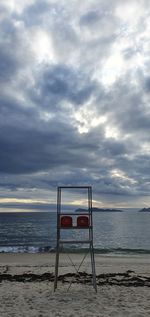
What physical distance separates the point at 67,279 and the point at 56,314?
4.51 metres

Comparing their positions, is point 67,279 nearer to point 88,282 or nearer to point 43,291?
point 88,282

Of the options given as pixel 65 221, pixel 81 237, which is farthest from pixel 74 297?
pixel 81 237

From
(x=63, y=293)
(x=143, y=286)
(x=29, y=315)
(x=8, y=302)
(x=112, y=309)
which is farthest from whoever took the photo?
(x=143, y=286)

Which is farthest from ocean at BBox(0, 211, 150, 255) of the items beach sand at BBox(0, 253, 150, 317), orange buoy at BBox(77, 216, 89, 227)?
orange buoy at BBox(77, 216, 89, 227)

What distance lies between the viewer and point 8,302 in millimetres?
8445

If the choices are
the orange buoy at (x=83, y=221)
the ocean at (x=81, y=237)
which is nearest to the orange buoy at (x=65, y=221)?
the orange buoy at (x=83, y=221)

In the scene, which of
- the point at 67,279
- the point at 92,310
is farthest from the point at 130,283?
the point at 92,310

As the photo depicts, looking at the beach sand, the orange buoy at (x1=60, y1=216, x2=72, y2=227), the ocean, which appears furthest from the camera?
the ocean

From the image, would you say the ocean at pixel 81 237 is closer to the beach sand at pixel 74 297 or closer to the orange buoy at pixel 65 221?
the beach sand at pixel 74 297

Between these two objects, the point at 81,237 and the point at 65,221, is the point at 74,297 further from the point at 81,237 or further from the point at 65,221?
the point at 81,237

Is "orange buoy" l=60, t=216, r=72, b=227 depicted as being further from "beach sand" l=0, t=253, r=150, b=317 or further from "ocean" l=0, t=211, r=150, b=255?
"ocean" l=0, t=211, r=150, b=255

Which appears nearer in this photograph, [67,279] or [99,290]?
[99,290]

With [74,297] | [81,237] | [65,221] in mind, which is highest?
[81,237]

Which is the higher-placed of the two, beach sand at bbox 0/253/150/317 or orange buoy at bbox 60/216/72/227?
orange buoy at bbox 60/216/72/227
